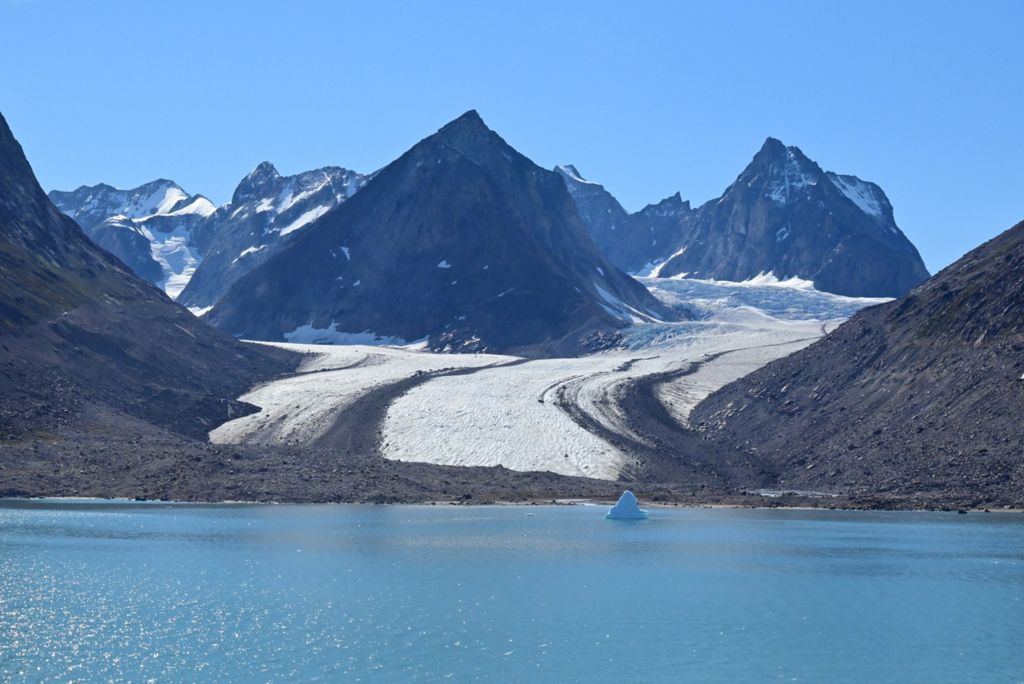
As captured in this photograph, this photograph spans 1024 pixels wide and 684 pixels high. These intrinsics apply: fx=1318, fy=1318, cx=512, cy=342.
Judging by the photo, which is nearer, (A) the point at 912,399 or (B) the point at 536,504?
(B) the point at 536,504

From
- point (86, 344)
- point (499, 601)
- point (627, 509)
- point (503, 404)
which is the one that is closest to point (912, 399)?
point (627, 509)

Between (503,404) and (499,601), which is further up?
(503,404)

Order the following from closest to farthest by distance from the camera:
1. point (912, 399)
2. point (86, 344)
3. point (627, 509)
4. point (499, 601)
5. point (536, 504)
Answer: point (499, 601) → point (627, 509) → point (536, 504) → point (912, 399) → point (86, 344)

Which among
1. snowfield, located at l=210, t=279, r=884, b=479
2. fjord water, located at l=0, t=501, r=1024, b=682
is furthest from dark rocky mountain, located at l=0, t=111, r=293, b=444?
fjord water, located at l=0, t=501, r=1024, b=682

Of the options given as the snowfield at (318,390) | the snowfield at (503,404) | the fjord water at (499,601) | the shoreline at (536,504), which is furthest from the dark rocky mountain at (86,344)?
the fjord water at (499,601)

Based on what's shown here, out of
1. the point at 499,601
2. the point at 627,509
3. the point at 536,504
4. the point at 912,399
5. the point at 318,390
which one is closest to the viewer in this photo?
the point at 499,601

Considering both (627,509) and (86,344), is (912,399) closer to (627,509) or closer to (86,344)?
(627,509)

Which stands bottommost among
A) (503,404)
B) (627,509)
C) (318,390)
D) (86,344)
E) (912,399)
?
(627,509)
